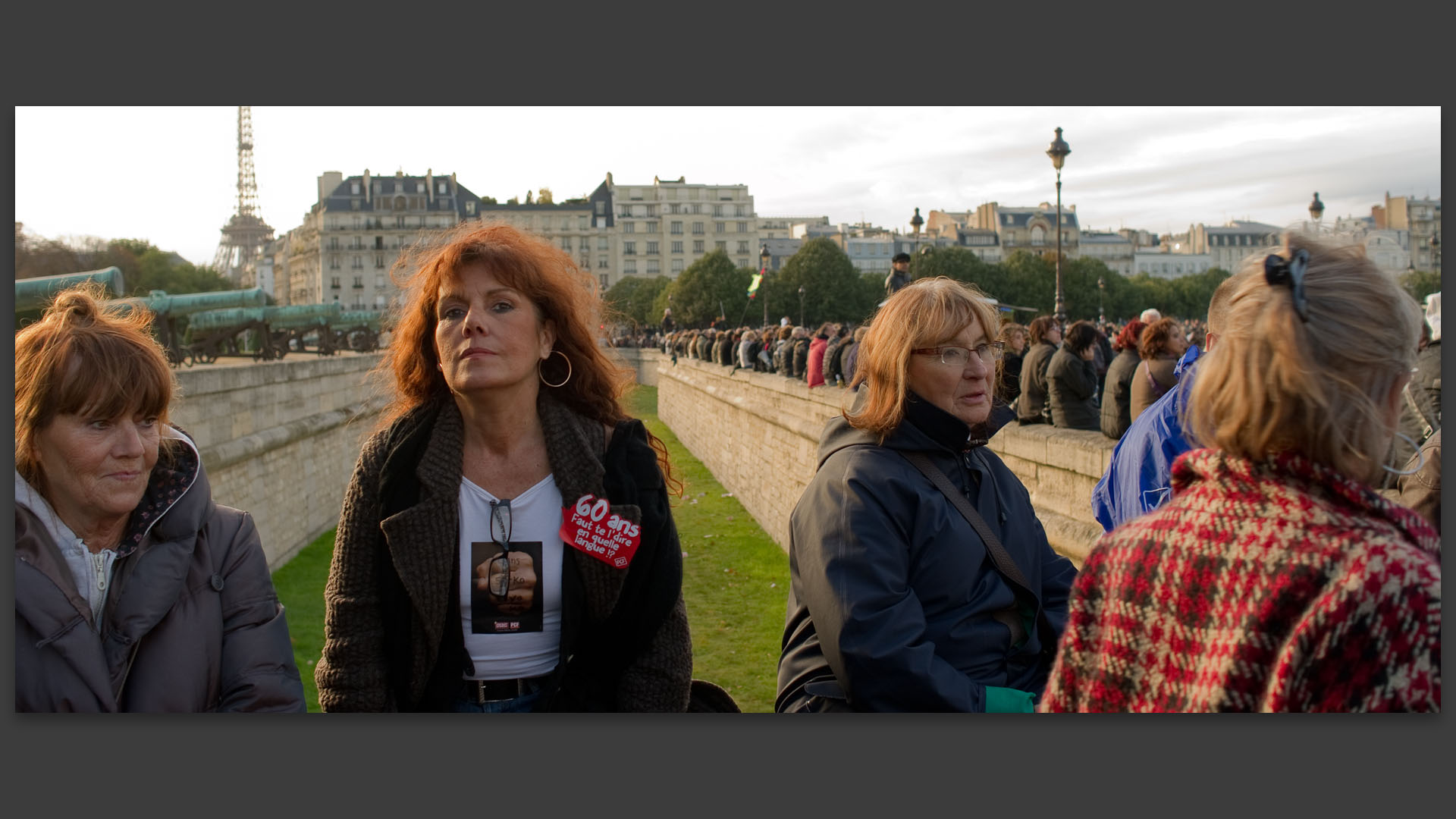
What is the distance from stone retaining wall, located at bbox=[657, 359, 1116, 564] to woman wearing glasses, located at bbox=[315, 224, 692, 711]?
311 cm

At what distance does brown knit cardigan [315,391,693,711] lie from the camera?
2.45 meters

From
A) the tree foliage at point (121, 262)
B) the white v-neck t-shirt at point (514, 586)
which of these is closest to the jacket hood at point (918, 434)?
the white v-neck t-shirt at point (514, 586)

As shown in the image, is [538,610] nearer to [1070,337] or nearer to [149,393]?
[149,393]

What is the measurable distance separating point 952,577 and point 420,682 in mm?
1198

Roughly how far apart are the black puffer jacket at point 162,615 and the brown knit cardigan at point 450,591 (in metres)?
0.17

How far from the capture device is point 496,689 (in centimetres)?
255

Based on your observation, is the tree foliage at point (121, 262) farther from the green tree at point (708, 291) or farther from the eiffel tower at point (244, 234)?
the eiffel tower at point (244, 234)

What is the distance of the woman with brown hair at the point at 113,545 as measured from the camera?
93.6 inches

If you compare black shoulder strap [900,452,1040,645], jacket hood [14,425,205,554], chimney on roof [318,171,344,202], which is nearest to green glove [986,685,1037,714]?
Result: black shoulder strap [900,452,1040,645]

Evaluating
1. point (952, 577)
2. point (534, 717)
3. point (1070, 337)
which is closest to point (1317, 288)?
point (952, 577)

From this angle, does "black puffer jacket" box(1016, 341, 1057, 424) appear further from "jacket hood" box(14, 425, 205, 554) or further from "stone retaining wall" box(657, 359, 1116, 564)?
"jacket hood" box(14, 425, 205, 554)

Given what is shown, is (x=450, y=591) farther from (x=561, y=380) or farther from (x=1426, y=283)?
(x=1426, y=283)

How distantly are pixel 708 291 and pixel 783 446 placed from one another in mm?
46781

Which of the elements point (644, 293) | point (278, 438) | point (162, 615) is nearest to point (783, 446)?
point (278, 438)
